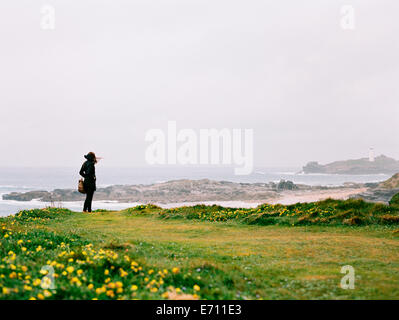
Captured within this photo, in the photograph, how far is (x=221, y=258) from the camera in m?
9.70

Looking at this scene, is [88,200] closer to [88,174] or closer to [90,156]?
[88,174]

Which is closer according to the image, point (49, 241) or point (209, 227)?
point (49, 241)

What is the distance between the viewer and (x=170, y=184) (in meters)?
61.6

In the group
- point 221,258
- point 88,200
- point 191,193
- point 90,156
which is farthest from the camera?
point 191,193

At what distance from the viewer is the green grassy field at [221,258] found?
246 inches

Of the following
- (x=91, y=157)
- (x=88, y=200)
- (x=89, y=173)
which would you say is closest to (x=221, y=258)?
(x=89, y=173)

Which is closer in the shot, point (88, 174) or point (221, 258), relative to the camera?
point (221, 258)

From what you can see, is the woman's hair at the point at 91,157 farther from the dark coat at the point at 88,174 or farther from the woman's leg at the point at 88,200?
the woman's leg at the point at 88,200

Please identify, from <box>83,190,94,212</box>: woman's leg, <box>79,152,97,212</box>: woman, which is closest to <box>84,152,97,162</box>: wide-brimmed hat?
<box>79,152,97,212</box>: woman

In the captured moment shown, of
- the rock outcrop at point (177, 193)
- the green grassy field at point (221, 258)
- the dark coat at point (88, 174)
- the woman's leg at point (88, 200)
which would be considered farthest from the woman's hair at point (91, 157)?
the rock outcrop at point (177, 193)

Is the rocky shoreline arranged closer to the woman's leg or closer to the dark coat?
the woman's leg

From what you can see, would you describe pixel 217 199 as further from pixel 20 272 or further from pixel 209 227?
pixel 20 272
